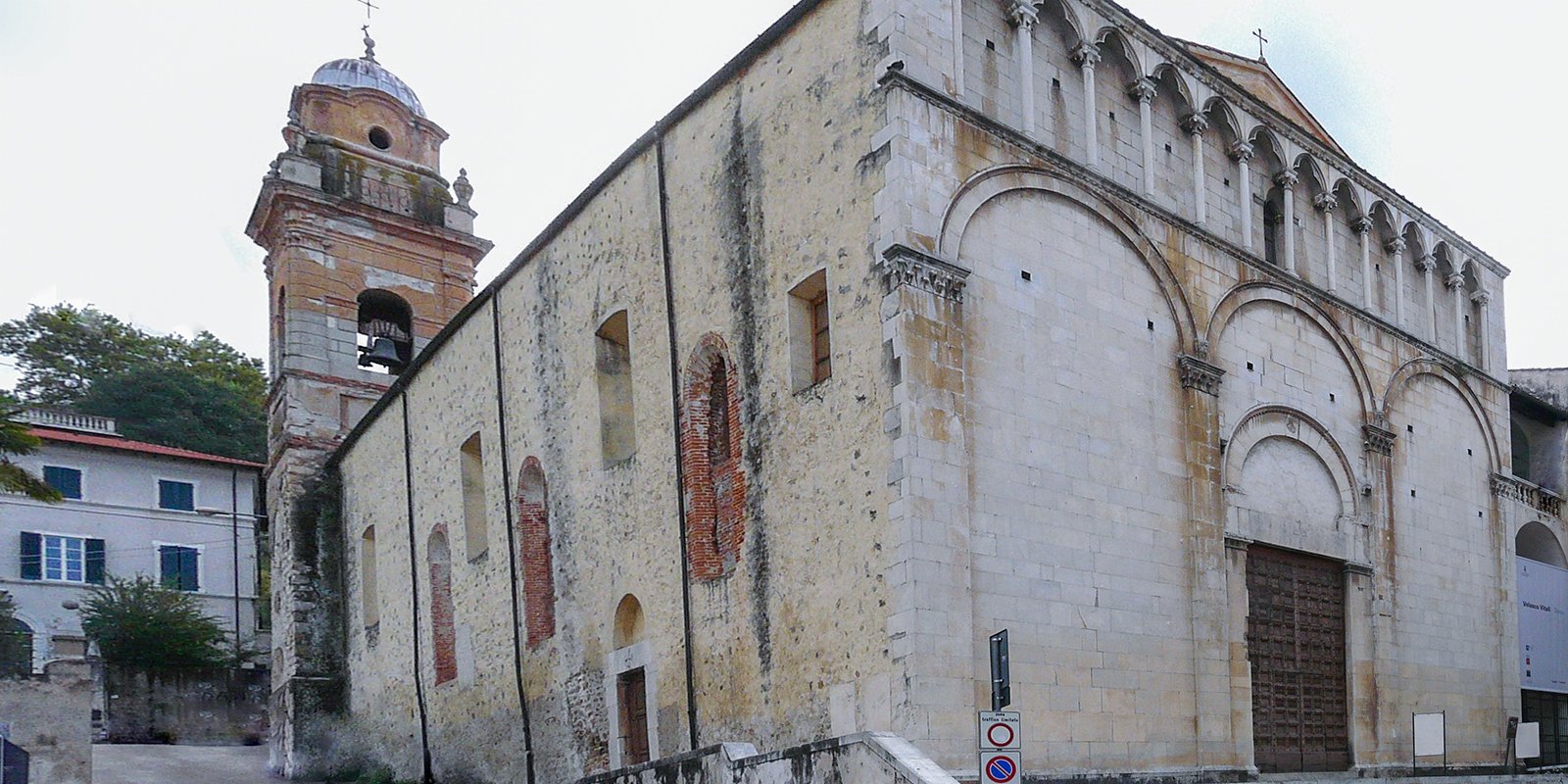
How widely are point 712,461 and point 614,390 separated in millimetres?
3076

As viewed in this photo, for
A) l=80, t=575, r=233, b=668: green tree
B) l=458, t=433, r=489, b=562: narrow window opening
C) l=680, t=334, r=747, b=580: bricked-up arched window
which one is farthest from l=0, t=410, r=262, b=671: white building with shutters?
l=680, t=334, r=747, b=580: bricked-up arched window

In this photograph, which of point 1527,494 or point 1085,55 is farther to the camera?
point 1527,494

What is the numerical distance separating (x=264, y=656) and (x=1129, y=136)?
29.0 metres

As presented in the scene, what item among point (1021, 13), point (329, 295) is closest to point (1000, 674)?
point (1021, 13)

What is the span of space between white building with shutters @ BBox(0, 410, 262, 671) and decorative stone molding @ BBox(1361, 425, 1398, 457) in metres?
29.7

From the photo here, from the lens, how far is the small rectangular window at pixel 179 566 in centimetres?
3709

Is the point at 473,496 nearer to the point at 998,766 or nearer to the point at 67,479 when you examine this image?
the point at 998,766

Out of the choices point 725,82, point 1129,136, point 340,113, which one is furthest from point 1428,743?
point 340,113

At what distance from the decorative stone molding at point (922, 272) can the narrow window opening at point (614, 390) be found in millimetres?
6022

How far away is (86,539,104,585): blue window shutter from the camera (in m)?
36.2

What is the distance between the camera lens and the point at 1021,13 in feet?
50.2

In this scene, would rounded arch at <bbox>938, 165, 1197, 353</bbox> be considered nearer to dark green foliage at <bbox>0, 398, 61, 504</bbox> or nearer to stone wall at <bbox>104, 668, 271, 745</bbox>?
dark green foliage at <bbox>0, 398, 61, 504</bbox>

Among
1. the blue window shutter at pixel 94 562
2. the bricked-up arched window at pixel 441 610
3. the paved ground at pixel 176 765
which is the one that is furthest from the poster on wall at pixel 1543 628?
the blue window shutter at pixel 94 562

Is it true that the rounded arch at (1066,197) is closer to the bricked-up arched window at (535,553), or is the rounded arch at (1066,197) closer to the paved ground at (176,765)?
the bricked-up arched window at (535,553)
